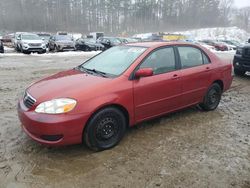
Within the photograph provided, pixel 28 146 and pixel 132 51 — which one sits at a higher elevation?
pixel 132 51

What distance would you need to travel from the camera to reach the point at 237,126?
4.77 meters

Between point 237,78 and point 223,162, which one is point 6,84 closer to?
point 223,162

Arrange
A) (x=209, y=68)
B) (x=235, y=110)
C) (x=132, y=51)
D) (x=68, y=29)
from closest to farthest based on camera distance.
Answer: (x=132, y=51) → (x=209, y=68) → (x=235, y=110) → (x=68, y=29)

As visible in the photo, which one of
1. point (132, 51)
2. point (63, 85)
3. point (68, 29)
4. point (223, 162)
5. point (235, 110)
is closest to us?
point (223, 162)

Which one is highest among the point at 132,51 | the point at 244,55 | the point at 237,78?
the point at 132,51

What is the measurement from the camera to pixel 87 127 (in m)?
Result: 3.53

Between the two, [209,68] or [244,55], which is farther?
[244,55]

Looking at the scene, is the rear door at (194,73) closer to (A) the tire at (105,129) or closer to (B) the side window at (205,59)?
(B) the side window at (205,59)

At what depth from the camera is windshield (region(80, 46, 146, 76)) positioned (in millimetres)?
4188

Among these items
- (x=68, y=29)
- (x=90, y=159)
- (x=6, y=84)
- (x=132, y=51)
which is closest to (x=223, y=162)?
(x=90, y=159)

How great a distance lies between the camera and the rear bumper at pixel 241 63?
30.3ft

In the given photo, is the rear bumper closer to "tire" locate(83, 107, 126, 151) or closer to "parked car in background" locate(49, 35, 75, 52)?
"tire" locate(83, 107, 126, 151)

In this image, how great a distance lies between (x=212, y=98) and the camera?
554 cm

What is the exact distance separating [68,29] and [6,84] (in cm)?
6970
